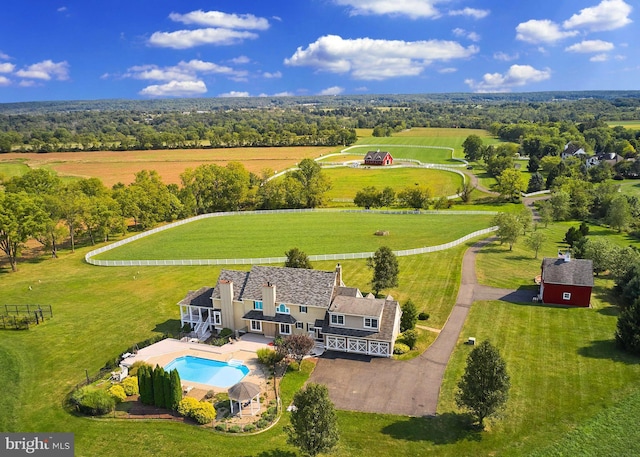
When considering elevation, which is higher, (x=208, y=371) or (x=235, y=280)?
(x=235, y=280)

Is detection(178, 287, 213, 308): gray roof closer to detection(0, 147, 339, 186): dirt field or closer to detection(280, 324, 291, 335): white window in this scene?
detection(280, 324, 291, 335): white window

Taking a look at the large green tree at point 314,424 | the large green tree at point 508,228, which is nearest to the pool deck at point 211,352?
the large green tree at point 314,424

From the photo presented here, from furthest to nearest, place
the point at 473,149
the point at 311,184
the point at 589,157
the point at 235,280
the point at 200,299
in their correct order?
the point at 473,149 < the point at 589,157 < the point at 311,184 < the point at 200,299 < the point at 235,280

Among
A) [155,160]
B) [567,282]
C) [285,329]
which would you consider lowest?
[285,329]

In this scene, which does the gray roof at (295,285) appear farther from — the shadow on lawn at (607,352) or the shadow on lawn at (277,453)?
the shadow on lawn at (607,352)

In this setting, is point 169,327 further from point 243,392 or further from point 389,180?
point 389,180

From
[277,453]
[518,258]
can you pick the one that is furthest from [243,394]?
[518,258]

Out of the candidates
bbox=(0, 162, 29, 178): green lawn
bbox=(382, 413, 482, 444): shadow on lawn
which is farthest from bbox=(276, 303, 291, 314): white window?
bbox=(0, 162, 29, 178): green lawn
